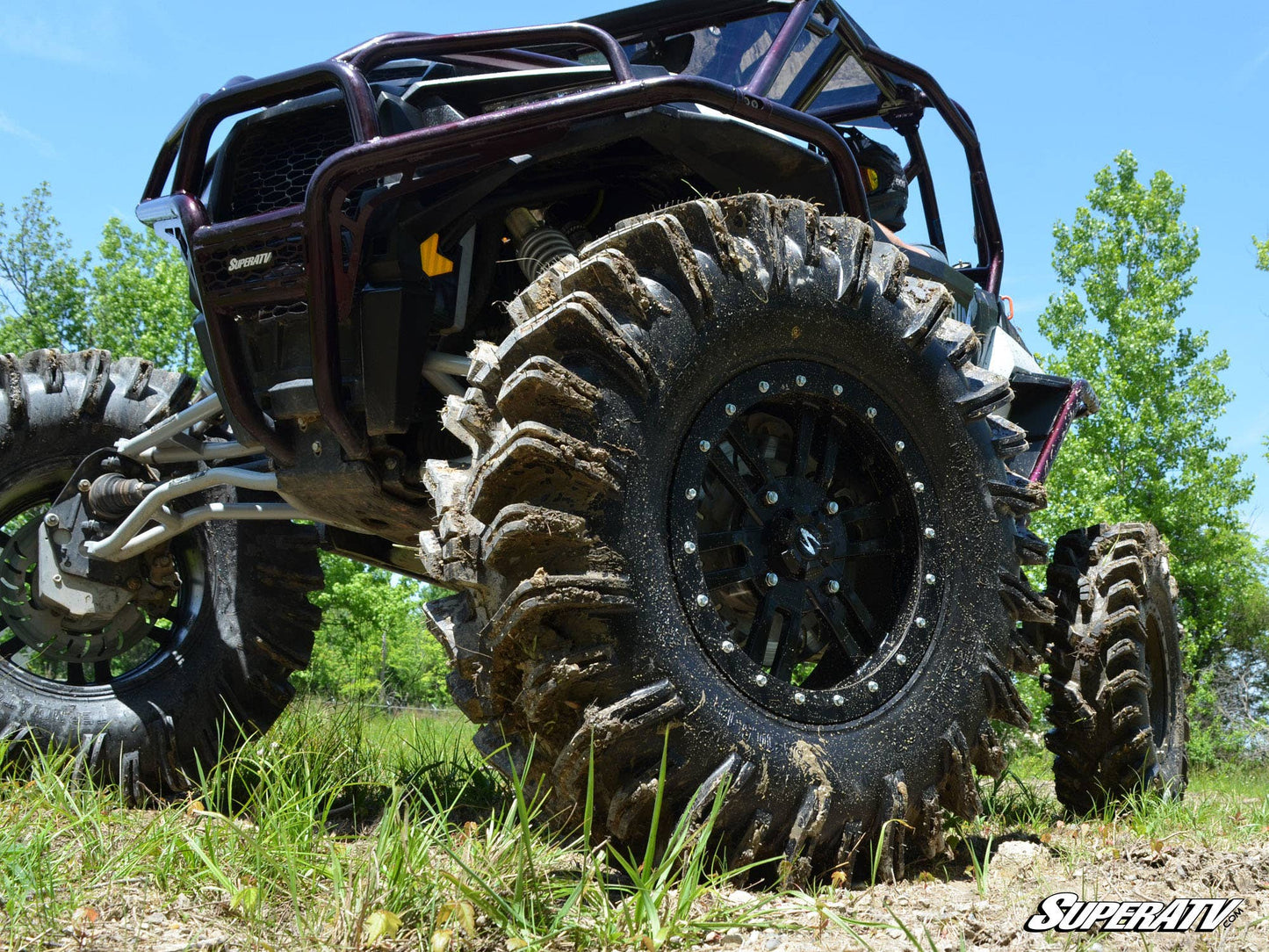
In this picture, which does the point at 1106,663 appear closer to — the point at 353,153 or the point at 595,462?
the point at 595,462

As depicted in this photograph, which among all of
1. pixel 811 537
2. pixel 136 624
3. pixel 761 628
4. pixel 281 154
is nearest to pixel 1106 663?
pixel 811 537

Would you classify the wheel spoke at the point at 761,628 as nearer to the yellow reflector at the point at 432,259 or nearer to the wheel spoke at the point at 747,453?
the wheel spoke at the point at 747,453

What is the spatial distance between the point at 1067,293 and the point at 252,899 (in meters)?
23.0

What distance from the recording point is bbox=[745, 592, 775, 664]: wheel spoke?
9.34 ft

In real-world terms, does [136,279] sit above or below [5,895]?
above

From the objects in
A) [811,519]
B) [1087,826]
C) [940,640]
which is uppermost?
[811,519]

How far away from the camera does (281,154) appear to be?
3.35 m

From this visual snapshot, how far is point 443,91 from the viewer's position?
11.0ft

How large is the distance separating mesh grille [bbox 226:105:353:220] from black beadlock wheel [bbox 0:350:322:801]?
126 centimetres

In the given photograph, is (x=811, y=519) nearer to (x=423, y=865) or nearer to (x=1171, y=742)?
(x=423, y=865)

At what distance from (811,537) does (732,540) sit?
9.2 inches

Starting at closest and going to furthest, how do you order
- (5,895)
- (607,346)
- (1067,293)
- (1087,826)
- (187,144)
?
(5,895), (607,346), (187,144), (1087,826), (1067,293)

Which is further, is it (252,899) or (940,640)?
(940,640)

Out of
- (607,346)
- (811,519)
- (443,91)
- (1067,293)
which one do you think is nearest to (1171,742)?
(811,519)
